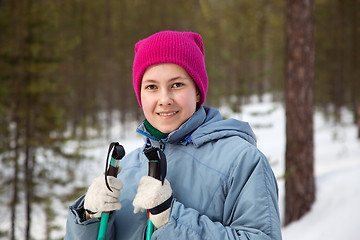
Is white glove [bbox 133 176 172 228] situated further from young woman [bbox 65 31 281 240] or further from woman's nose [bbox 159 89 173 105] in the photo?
woman's nose [bbox 159 89 173 105]

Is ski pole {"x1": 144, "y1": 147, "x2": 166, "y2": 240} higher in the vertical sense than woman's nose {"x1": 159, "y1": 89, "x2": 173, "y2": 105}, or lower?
lower

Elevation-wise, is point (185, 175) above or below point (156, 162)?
below

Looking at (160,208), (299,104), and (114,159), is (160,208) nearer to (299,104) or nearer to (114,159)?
(114,159)

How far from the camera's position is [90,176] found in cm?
1470

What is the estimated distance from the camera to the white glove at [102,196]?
1.58 metres

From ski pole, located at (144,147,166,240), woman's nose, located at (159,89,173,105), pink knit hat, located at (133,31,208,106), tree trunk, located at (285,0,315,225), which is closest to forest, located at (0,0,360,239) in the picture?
tree trunk, located at (285,0,315,225)

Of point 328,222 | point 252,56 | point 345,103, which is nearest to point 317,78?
point 345,103

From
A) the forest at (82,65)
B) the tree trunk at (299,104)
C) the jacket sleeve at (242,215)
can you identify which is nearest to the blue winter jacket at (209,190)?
the jacket sleeve at (242,215)

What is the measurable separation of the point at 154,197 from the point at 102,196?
275 millimetres

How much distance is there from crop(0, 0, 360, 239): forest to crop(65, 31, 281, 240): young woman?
622cm

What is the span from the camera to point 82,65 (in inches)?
768

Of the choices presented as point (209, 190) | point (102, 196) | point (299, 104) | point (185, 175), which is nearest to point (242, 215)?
point (209, 190)

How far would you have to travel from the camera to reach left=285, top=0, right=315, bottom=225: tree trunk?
250 inches

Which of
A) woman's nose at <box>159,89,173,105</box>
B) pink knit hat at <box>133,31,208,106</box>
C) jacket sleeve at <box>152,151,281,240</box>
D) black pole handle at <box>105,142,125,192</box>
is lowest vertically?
jacket sleeve at <box>152,151,281,240</box>
